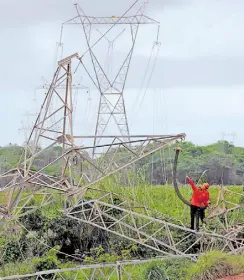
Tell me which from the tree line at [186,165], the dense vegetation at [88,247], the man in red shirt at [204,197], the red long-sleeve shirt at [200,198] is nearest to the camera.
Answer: the dense vegetation at [88,247]

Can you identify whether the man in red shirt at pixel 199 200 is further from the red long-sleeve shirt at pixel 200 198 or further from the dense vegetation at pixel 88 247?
the dense vegetation at pixel 88 247

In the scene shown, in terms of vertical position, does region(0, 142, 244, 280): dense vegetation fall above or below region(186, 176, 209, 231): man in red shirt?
below

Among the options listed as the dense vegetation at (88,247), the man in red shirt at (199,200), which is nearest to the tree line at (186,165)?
the dense vegetation at (88,247)

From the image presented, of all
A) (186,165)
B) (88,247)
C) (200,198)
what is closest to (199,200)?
(200,198)

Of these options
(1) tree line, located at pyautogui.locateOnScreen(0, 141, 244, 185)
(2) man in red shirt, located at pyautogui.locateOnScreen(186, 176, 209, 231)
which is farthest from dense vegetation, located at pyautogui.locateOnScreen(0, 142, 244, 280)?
(1) tree line, located at pyautogui.locateOnScreen(0, 141, 244, 185)

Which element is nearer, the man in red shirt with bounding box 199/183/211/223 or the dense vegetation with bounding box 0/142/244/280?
the dense vegetation with bounding box 0/142/244/280

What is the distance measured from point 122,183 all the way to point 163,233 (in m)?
6.84

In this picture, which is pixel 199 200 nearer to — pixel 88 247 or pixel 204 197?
pixel 204 197

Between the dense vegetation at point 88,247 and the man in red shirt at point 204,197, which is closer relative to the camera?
the dense vegetation at point 88,247

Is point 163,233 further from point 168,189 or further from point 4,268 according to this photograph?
point 168,189

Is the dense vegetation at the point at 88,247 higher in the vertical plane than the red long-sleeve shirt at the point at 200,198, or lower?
lower

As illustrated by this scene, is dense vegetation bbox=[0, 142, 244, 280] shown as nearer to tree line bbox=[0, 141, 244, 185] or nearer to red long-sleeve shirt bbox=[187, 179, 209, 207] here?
red long-sleeve shirt bbox=[187, 179, 209, 207]

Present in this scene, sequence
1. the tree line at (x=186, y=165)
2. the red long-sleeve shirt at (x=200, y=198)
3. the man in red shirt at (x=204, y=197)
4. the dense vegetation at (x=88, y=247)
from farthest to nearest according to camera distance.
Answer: the tree line at (x=186, y=165)
the red long-sleeve shirt at (x=200, y=198)
the man in red shirt at (x=204, y=197)
the dense vegetation at (x=88, y=247)

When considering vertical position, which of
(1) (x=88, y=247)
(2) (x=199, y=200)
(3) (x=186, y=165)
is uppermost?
(2) (x=199, y=200)
